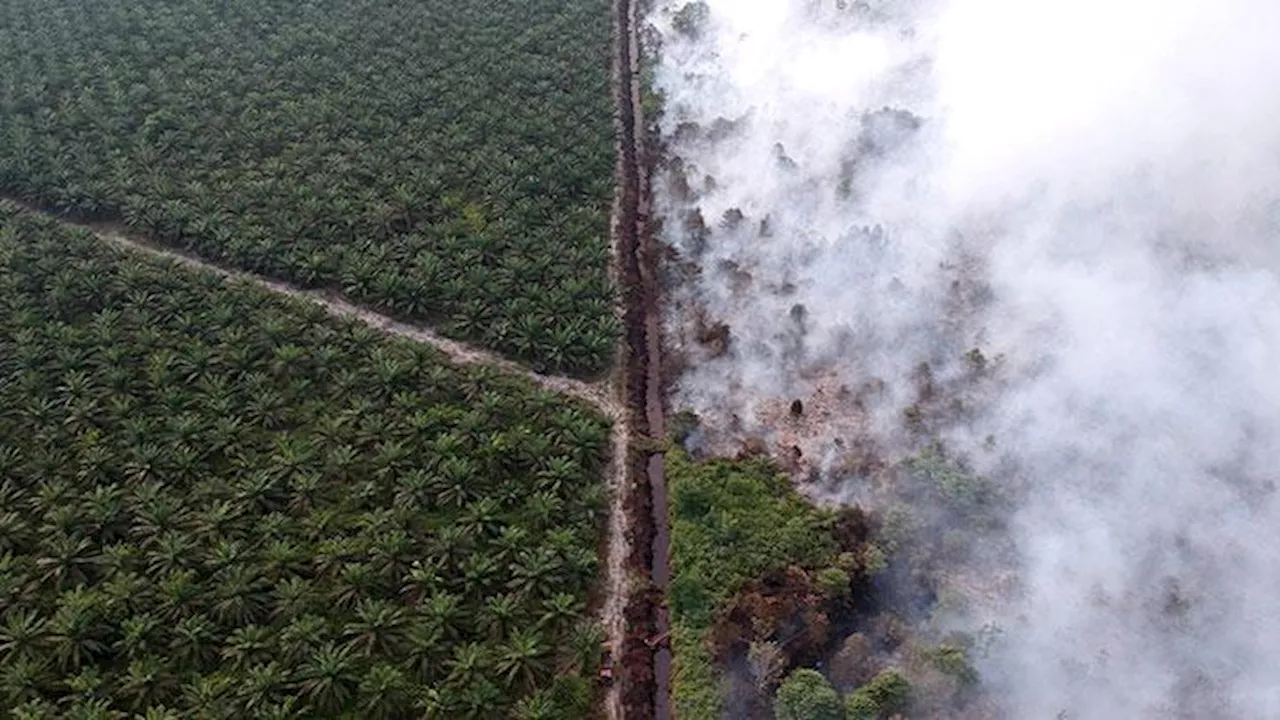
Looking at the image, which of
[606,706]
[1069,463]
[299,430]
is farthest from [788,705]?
[299,430]

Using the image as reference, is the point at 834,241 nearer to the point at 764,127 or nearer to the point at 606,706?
the point at 764,127

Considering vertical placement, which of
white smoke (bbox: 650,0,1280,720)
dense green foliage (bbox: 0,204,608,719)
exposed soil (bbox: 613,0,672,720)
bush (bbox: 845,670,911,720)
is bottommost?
dense green foliage (bbox: 0,204,608,719)

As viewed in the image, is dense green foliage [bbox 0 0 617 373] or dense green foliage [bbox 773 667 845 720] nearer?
dense green foliage [bbox 773 667 845 720]

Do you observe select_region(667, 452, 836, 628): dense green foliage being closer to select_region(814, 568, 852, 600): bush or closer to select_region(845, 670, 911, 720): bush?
select_region(814, 568, 852, 600): bush

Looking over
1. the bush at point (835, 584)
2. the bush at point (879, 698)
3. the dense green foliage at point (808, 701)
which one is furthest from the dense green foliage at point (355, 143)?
the bush at point (879, 698)

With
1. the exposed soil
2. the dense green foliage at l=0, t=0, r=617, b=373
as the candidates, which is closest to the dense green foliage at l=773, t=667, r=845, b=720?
the exposed soil

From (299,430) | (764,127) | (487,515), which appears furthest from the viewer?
(764,127)
